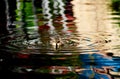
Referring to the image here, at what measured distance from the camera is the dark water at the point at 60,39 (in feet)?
3.43

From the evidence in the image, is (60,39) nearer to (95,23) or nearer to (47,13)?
(95,23)

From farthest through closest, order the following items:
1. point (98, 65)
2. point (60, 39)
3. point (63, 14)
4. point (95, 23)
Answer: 1. point (63, 14)
2. point (95, 23)
3. point (60, 39)
4. point (98, 65)

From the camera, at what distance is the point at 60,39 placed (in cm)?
150

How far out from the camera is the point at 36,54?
48.8 inches

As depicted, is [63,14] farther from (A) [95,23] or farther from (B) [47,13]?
(A) [95,23]

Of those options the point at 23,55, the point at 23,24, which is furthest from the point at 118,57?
the point at 23,24

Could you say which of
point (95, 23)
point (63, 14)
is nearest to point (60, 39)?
point (95, 23)

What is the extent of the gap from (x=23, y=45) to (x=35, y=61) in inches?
10.0

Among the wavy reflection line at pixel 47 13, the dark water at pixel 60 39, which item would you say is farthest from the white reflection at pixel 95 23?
the wavy reflection line at pixel 47 13

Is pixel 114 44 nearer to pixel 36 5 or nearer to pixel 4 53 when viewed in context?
pixel 4 53

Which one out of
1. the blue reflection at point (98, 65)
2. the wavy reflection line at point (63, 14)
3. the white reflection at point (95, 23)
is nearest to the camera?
the blue reflection at point (98, 65)

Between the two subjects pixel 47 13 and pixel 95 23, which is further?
pixel 47 13

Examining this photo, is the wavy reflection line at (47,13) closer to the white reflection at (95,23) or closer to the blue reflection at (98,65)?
the white reflection at (95,23)

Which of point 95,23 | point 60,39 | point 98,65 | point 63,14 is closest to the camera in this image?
point 98,65
